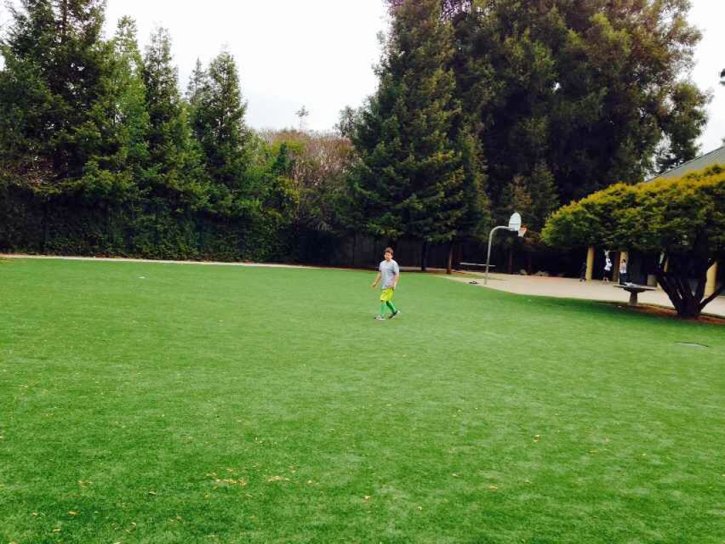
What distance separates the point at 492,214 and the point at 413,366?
30138 mm

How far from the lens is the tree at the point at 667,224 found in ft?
46.0

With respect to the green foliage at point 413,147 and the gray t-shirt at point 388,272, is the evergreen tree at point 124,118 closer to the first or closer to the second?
the green foliage at point 413,147

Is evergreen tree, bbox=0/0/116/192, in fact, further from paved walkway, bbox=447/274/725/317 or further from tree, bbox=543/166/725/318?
tree, bbox=543/166/725/318

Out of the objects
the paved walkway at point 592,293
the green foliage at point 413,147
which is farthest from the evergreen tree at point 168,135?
the paved walkway at point 592,293

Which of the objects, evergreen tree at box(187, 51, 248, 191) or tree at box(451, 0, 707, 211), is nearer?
evergreen tree at box(187, 51, 248, 191)

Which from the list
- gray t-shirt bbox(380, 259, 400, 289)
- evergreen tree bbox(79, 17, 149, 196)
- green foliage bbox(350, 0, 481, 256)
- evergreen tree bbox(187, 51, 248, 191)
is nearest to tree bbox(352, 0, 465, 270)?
green foliage bbox(350, 0, 481, 256)

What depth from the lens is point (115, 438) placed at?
4.20m

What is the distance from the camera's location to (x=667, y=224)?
14094 millimetres

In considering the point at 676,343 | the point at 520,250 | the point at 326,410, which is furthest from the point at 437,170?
the point at 326,410

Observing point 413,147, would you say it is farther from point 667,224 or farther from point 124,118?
point 667,224

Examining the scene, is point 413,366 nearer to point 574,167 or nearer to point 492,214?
point 492,214

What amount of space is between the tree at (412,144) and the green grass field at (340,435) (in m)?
21.9

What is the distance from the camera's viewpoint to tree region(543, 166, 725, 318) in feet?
46.0

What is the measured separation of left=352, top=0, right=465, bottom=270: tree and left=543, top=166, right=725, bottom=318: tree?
14050mm
